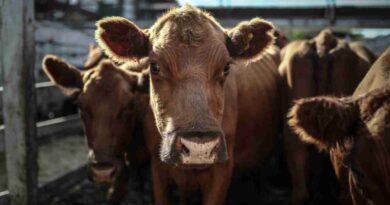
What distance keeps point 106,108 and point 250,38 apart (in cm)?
142

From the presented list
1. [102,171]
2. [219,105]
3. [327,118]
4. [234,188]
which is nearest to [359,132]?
[327,118]

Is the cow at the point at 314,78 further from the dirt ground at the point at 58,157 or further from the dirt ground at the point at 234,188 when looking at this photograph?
the dirt ground at the point at 58,157

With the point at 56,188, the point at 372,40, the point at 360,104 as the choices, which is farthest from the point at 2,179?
the point at 372,40

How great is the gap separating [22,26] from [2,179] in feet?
8.77

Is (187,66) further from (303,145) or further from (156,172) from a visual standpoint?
(303,145)

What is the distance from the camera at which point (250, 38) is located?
152 inches

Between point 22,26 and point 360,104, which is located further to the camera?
point 22,26

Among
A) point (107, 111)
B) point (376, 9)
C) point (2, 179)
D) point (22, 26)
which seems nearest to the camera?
point (22, 26)

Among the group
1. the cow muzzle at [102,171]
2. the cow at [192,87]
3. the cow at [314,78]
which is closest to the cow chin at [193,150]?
the cow at [192,87]

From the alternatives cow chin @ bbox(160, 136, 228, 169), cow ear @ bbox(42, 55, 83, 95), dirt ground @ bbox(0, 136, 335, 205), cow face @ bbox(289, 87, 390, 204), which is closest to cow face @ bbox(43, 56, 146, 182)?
cow ear @ bbox(42, 55, 83, 95)

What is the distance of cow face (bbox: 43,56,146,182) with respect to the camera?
4.29 metres

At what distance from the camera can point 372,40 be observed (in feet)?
24.5

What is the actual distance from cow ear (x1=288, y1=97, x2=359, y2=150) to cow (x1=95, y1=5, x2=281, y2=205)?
0.52m

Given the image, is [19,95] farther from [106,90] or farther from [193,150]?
[193,150]
